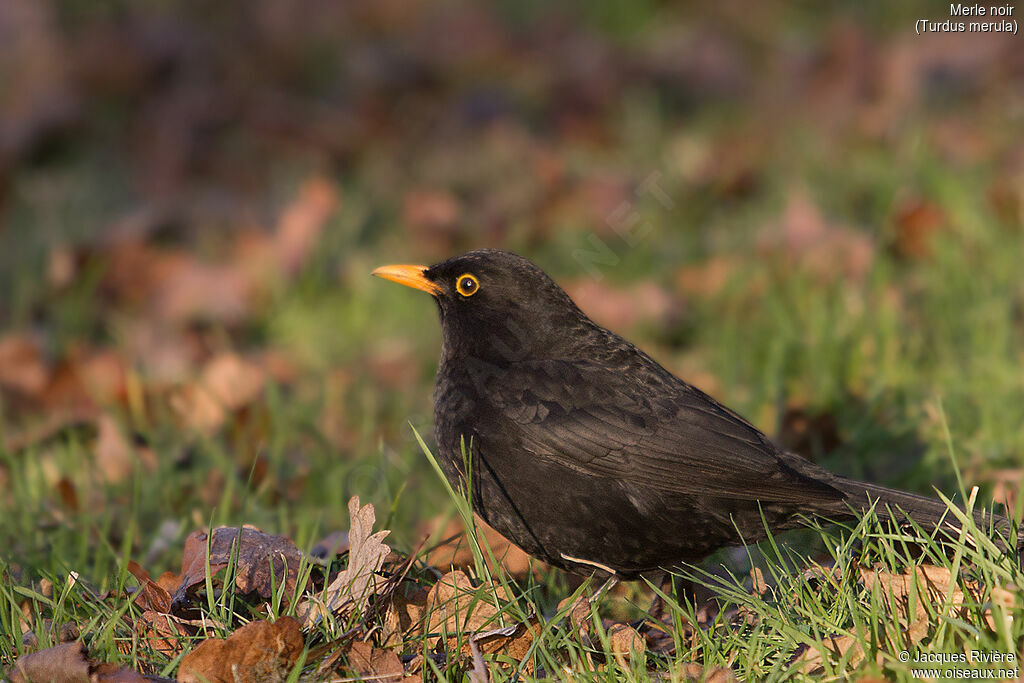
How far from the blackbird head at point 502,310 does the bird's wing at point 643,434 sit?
129mm

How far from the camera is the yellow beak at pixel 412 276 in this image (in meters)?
3.94

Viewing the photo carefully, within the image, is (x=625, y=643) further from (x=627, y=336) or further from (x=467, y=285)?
(x=627, y=336)

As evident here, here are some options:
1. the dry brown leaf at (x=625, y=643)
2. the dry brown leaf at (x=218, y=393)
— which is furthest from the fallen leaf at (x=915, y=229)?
the dry brown leaf at (x=625, y=643)

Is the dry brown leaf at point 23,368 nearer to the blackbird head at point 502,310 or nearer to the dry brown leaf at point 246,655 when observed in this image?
the blackbird head at point 502,310

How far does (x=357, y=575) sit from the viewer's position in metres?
2.89

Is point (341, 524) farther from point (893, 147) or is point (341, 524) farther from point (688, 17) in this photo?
point (688, 17)

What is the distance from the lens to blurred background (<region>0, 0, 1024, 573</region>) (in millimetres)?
4445

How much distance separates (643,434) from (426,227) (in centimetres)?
347

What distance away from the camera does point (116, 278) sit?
6199 mm

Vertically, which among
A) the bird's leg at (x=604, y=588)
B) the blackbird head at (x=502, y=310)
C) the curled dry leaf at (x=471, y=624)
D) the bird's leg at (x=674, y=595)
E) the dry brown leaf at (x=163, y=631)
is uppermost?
the blackbird head at (x=502, y=310)

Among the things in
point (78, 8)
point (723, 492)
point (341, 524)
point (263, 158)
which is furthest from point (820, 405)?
point (78, 8)

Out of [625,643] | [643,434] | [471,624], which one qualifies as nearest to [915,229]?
[643,434]

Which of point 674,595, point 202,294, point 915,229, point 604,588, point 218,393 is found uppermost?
point 202,294

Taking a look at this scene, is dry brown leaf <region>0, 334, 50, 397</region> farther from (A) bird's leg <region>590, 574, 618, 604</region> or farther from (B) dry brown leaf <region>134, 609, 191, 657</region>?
(A) bird's leg <region>590, 574, 618, 604</region>
